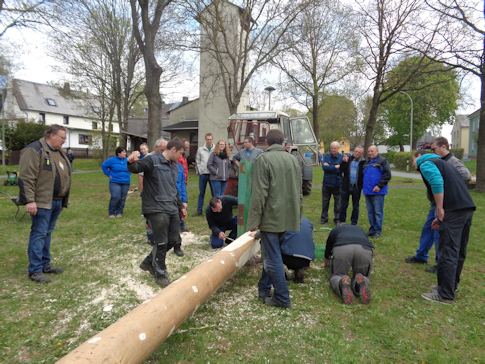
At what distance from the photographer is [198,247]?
5578 millimetres

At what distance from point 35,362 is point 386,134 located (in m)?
61.3

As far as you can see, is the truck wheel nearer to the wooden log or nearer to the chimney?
the wooden log

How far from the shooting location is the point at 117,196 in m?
7.86

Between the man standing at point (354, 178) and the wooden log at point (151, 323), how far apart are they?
4.24 meters

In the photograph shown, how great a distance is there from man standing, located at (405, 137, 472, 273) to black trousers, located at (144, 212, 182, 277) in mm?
3461

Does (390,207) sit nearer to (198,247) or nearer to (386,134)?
(198,247)

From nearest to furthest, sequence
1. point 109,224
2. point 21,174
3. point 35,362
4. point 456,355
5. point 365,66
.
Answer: point 35,362 → point 456,355 → point 21,174 → point 109,224 → point 365,66

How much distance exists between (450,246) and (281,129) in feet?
25.1

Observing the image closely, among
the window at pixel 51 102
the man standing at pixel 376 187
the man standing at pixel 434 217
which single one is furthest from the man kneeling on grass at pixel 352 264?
the window at pixel 51 102

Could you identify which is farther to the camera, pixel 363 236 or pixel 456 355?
pixel 363 236

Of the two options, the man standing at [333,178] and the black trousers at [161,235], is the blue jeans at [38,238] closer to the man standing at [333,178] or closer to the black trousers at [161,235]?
the black trousers at [161,235]

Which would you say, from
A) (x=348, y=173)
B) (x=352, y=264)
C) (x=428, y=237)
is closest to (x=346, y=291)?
(x=352, y=264)

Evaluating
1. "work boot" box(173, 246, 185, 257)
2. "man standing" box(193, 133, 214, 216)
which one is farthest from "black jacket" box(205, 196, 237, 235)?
"man standing" box(193, 133, 214, 216)

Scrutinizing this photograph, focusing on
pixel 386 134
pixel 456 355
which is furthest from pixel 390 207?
pixel 386 134
